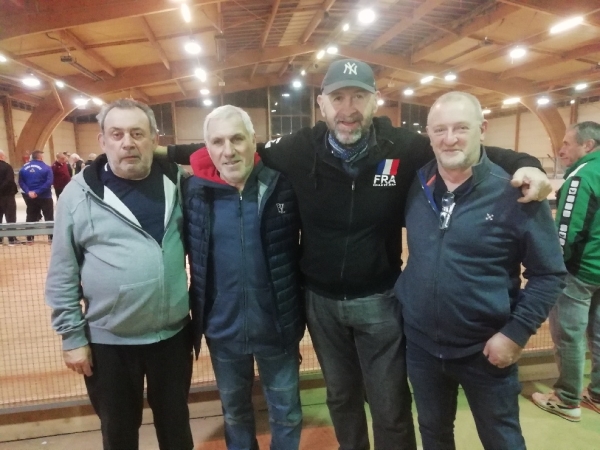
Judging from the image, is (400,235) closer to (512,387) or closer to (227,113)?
(512,387)

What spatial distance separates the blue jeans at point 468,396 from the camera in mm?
1546

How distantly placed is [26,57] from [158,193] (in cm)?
961

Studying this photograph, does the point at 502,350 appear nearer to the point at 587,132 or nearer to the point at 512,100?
the point at 587,132

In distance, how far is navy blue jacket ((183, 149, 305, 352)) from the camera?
1.74m

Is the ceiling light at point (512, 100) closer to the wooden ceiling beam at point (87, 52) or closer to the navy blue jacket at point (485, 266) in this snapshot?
the wooden ceiling beam at point (87, 52)

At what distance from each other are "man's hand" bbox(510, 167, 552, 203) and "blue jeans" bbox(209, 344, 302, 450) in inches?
44.5

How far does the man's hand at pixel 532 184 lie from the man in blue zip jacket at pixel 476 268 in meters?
0.04

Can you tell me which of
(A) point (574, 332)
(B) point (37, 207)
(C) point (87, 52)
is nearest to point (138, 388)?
(A) point (574, 332)

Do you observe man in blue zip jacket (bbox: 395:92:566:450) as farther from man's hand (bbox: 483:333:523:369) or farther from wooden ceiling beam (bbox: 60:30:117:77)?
wooden ceiling beam (bbox: 60:30:117:77)

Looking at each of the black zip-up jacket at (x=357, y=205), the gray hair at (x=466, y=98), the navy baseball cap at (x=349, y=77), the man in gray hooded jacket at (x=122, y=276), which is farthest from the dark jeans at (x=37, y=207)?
the gray hair at (x=466, y=98)

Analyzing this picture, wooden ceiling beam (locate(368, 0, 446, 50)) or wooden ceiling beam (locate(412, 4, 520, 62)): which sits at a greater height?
wooden ceiling beam (locate(368, 0, 446, 50))

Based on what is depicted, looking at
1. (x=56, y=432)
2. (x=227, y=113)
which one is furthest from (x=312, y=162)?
(x=56, y=432)

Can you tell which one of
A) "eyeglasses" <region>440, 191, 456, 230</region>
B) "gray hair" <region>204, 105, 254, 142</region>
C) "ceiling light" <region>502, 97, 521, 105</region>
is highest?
"ceiling light" <region>502, 97, 521, 105</region>

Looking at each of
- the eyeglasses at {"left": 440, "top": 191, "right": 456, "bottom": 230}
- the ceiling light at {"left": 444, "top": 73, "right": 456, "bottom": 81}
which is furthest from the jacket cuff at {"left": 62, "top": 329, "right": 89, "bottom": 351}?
the ceiling light at {"left": 444, "top": 73, "right": 456, "bottom": 81}
